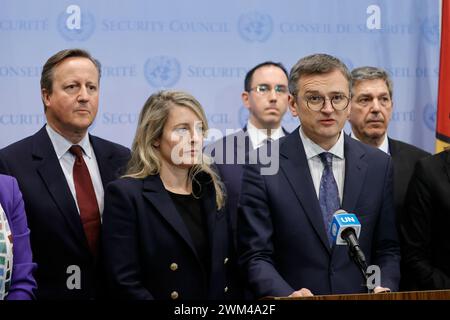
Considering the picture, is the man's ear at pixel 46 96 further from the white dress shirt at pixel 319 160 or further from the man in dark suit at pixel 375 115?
the man in dark suit at pixel 375 115

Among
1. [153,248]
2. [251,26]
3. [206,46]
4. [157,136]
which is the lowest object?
[153,248]

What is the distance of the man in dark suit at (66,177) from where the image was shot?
325 cm

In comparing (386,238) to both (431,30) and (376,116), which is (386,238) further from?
(431,30)

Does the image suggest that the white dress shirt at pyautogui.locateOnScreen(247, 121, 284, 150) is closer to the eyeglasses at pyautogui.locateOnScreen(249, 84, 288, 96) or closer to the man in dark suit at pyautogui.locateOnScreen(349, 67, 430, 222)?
the eyeglasses at pyautogui.locateOnScreen(249, 84, 288, 96)

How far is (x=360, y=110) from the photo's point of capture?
4.09 meters

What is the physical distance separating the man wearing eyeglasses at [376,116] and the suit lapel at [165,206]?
1415 millimetres

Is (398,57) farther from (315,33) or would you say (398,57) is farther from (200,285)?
(200,285)

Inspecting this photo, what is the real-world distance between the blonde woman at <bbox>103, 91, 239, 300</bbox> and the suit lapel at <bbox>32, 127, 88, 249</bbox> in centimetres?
20

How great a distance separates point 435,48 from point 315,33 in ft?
2.91

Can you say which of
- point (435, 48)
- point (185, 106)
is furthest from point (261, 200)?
point (435, 48)

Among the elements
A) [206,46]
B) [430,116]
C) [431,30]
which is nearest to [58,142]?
[206,46]

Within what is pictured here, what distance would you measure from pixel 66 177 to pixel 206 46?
1799mm

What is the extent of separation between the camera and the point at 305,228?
10.0 feet

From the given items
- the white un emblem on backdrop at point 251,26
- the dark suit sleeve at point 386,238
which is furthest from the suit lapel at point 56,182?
the white un emblem on backdrop at point 251,26
